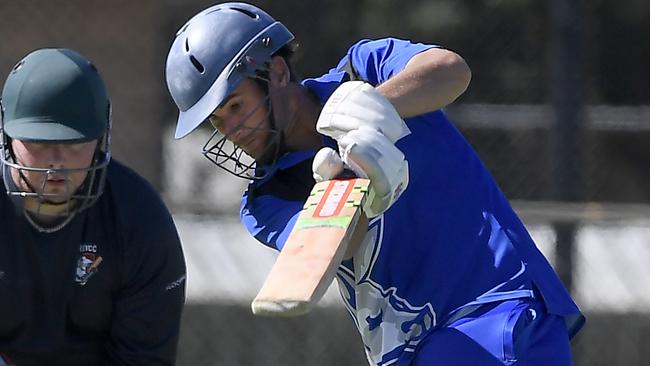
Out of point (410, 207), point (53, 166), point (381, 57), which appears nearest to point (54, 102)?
point (53, 166)

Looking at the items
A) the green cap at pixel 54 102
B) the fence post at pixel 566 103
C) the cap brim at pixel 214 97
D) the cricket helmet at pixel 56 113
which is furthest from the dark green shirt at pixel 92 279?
the fence post at pixel 566 103

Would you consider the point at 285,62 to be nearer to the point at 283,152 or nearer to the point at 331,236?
the point at 283,152

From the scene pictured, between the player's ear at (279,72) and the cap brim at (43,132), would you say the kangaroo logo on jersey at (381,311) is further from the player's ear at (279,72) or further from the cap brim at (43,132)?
the cap brim at (43,132)

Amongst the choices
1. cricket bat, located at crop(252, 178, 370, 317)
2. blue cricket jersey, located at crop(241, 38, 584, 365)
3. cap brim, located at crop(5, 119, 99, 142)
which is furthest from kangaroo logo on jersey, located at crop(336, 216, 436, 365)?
cap brim, located at crop(5, 119, 99, 142)

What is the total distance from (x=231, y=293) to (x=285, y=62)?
9.65 feet

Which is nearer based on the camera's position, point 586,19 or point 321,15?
point 586,19

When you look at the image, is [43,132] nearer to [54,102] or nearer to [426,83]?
[54,102]

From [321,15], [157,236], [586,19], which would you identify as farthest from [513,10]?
[157,236]

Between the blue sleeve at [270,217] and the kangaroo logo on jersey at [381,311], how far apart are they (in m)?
0.16

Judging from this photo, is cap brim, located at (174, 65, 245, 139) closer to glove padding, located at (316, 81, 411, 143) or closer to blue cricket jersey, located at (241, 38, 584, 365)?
blue cricket jersey, located at (241, 38, 584, 365)

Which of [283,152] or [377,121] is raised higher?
[377,121]

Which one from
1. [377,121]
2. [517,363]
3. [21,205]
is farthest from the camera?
[21,205]

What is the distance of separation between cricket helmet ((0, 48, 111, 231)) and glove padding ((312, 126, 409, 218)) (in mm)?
748

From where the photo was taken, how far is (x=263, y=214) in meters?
3.11
